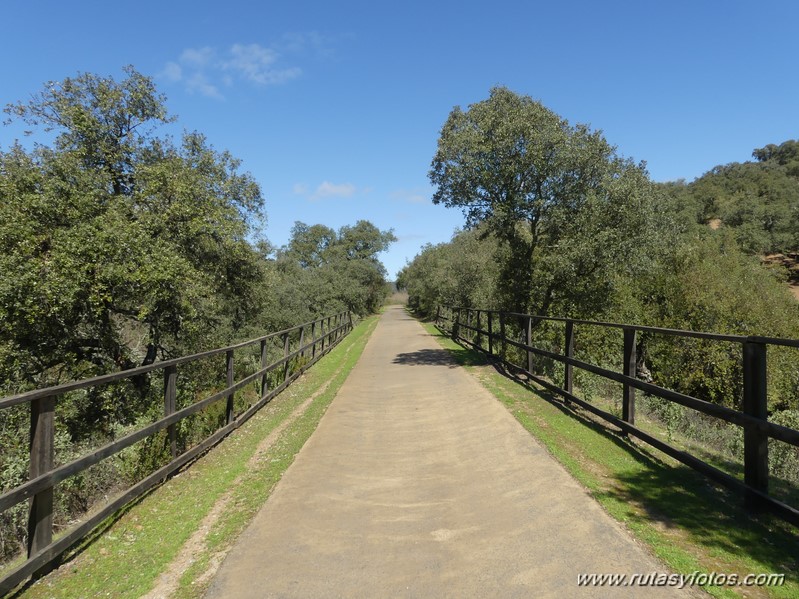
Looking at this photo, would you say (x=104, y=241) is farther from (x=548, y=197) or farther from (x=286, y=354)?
(x=548, y=197)

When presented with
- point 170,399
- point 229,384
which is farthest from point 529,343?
point 170,399

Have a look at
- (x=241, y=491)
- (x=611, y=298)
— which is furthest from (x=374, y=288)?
(x=241, y=491)

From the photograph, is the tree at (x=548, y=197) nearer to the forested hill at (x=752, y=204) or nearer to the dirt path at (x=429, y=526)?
the dirt path at (x=429, y=526)

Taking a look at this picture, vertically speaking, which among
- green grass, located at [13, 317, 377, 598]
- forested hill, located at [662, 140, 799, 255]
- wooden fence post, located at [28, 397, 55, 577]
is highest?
forested hill, located at [662, 140, 799, 255]

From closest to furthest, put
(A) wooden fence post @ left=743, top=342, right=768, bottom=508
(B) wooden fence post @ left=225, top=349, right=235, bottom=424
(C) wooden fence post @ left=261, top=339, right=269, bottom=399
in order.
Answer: (A) wooden fence post @ left=743, top=342, right=768, bottom=508 → (B) wooden fence post @ left=225, top=349, right=235, bottom=424 → (C) wooden fence post @ left=261, top=339, right=269, bottom=399

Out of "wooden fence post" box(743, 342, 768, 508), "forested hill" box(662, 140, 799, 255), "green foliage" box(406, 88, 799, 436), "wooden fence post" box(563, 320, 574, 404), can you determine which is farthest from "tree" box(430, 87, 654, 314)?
"forested hill" box(662, 140, 799, 255)

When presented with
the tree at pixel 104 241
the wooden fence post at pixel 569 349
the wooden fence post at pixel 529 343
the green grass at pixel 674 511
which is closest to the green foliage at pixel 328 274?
the tree at pixel 104 241

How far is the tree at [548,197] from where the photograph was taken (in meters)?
12.3

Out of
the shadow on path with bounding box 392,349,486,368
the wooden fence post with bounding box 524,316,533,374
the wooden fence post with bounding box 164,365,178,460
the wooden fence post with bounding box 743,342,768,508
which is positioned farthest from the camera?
the shadow on path with bounding box 392,349,486,368

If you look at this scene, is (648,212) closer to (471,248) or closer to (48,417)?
(48,417)

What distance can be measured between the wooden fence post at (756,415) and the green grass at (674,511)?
25 centimetres

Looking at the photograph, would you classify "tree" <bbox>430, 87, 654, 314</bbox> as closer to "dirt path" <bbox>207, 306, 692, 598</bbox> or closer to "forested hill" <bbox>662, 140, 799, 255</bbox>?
"dirt path" <bbox>207, 306, 692, 598</bbox>

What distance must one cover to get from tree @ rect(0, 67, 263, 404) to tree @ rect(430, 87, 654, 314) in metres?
7.56

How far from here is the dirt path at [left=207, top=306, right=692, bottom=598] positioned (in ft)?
9.84
